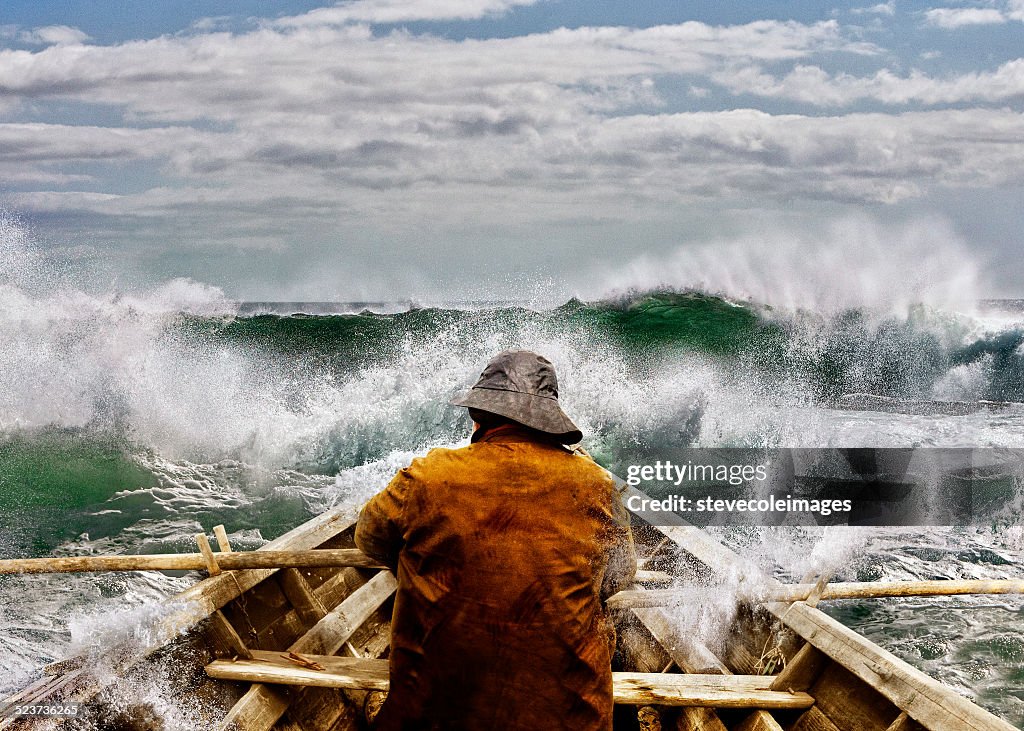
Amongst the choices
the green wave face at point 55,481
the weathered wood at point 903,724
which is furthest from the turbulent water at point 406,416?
the weathered wood at point 903,724

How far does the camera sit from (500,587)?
2.06m

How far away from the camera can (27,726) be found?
2668mm

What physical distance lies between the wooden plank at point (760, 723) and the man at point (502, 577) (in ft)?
3.23

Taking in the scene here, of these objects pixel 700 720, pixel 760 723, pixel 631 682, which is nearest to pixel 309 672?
pixel 631 682

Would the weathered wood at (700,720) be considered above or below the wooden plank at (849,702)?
below

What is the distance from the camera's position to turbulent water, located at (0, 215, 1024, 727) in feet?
19.4

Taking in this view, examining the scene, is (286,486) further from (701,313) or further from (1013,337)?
(1013,337)

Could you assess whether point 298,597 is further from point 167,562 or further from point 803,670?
point 803,670

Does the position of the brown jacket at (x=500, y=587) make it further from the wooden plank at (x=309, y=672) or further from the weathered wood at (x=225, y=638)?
the weathered wood at (x=225, y=638)

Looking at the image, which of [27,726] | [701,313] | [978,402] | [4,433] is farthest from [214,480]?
[978,402]

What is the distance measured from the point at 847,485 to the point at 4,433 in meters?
10.8

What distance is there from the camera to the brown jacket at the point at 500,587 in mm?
2064

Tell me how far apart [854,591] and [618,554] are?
164 centimetres

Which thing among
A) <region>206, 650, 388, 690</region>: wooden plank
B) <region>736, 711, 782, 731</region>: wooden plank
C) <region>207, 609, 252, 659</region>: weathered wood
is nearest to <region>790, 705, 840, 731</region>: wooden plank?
<region>736, 711, 782, 731</region>: wooden plank
